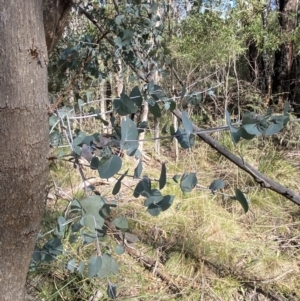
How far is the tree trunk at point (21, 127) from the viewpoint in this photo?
51cm

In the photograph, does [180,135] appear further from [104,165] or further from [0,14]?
[0,14]

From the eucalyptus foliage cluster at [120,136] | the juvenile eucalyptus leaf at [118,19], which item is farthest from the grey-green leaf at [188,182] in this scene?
the juvenile eucalyptus leaf at [118,19]

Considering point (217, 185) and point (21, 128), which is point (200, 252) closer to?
point (217, 185)

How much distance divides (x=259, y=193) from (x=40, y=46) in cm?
228

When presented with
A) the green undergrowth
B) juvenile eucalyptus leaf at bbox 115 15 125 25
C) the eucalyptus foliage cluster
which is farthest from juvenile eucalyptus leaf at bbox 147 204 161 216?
juvenile eucalyptus leaf at bbox 115 15 125 25

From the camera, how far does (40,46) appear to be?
0.55 m

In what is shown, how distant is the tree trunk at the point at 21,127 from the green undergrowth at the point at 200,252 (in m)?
0.57

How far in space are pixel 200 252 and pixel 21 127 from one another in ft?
5.12

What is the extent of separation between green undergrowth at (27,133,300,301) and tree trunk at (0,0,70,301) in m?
0.57

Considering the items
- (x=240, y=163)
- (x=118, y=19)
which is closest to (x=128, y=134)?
(x=240, y=163)

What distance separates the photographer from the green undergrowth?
→ 1.57 meters

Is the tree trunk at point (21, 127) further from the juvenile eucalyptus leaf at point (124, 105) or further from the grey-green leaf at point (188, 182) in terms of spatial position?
the grey-green leaf at point (188, 182)

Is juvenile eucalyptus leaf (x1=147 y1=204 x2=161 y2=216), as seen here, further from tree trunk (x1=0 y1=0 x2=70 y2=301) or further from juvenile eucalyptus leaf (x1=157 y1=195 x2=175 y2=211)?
tree trunk (x1=0 y1=0 x2=70 y2=301)

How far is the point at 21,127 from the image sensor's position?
534mm
